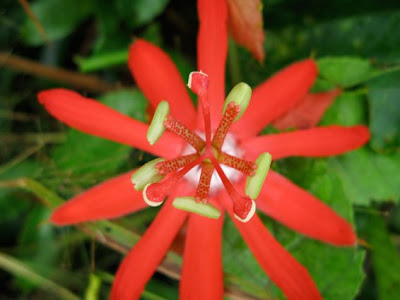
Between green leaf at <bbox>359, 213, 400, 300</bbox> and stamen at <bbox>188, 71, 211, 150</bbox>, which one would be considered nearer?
stamen at <bbox>188, 71, 211, 150</bbox>

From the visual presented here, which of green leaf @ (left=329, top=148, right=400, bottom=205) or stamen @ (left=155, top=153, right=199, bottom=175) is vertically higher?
green leaf @ (left=329, top=148, right=400, bottom=205)

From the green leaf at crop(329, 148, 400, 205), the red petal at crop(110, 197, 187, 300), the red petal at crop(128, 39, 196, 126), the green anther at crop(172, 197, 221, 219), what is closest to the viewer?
the green anther at crop(172, 197, 221, 219)

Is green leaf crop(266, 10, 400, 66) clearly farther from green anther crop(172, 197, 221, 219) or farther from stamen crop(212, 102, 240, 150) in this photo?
green anther crop(172, 197, 221, 219)

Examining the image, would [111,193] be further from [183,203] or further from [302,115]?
[302,115]

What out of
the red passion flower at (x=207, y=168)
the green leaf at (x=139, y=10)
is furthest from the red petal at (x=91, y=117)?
the green leaf at (x=139, y=10)

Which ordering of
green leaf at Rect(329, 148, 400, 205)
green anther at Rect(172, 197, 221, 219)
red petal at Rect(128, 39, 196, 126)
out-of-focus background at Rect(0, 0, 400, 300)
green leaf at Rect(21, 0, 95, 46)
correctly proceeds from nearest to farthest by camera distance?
1. green anther at Rect(172, 197, 221, 219)
2. red petal at Rect(128, 39, 196, 126)
3. out-of-focus background at Rect(0, 0, 400, 300)
4. green leaf at Rect(329, 148, 400, 205)
5. green leaf at Rect(21, 0, 95, 46)

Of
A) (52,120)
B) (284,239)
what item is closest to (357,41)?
(284,239)

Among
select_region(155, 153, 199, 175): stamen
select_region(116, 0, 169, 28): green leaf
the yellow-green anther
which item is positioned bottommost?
select_region(155, 153, 199, 175): stamen

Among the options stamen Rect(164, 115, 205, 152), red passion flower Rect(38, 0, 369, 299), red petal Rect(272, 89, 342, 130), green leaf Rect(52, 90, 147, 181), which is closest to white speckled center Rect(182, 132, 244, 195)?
red passion flower Rect(38, 0, 369, 299)
